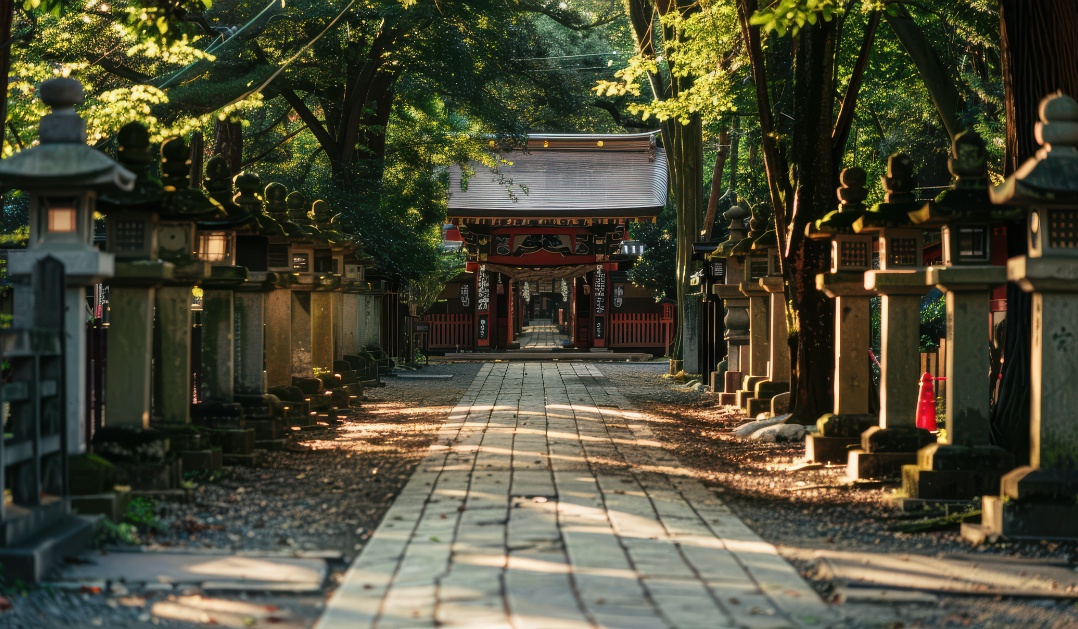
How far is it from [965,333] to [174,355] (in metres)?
6.29

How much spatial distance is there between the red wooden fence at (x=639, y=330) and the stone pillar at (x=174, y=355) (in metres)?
28.1

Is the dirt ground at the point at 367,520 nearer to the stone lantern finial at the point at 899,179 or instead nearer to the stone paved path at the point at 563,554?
the stone paved path at the point at 563,554

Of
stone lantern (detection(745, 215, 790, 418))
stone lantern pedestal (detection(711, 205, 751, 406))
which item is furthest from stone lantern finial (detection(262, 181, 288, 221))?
stone lantern pedestal (detection(711, 205, 751, 406))

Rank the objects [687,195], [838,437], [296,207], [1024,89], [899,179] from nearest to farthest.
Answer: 1. [1024,89]
2. [899,179]
3. [838,437]
4. [296,207]
5. [687,195]

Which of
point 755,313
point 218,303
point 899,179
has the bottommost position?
point 755,313

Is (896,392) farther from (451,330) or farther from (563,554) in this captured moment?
(451,330)

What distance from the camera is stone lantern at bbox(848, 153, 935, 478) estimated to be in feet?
34.3

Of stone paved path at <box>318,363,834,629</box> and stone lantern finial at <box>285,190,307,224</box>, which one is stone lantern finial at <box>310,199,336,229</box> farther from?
stone paved path at <box>318,363,834,629</box>

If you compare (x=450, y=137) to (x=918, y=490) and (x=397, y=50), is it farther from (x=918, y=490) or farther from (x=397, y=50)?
(x=918, y=490)

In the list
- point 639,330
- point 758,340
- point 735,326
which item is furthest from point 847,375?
point 639,330

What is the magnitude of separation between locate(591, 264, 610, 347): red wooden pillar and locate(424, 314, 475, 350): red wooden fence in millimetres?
3992

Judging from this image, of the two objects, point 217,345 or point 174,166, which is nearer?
point 174,166

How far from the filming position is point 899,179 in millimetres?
10609

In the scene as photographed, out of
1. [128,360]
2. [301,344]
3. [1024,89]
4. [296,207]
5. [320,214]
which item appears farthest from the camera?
[320,214]
